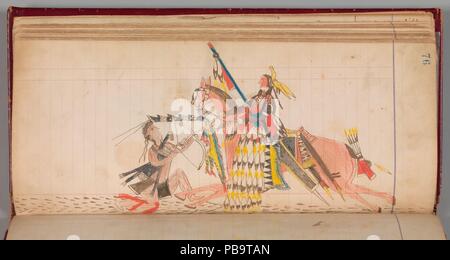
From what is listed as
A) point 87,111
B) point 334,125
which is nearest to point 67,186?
point 87,111

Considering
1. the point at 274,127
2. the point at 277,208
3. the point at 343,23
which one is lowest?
the point at 277,208

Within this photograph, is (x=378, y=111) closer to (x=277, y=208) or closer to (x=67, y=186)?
(x=277, y=208)

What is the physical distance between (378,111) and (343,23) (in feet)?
0.52

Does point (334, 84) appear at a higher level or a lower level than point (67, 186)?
higher

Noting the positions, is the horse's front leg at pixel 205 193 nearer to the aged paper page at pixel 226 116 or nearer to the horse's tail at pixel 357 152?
the aged paper page at pixel 226 116

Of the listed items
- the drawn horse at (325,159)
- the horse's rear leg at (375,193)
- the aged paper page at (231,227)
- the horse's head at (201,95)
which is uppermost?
the horse's head at (201,95)

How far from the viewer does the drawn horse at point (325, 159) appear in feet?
4.35

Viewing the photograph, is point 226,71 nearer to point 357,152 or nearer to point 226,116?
point 226,116

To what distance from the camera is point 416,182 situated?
133cm

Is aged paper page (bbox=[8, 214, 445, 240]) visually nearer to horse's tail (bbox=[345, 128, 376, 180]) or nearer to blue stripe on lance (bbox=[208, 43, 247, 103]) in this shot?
horse's tail (bbox=[345, 128, 376, 180])

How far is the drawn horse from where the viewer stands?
133 cm

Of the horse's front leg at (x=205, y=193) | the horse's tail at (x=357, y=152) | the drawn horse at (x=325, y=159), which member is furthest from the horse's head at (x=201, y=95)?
the horse's tail at (x=357, y=152)

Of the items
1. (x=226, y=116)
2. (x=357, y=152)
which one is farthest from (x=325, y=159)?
(x=226, y=116)

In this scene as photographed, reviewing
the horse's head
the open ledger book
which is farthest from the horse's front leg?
the horse's head
